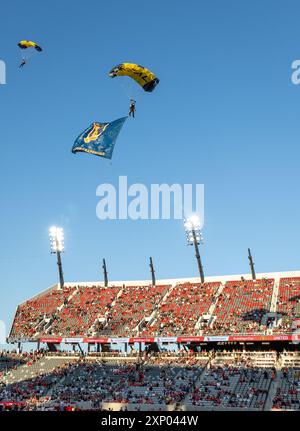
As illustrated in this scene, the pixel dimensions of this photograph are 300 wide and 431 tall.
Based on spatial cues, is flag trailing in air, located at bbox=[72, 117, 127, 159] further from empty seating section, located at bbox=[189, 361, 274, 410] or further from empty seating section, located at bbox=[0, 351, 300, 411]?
empty seating section, located at bbox=[189, 361, 274, 410]

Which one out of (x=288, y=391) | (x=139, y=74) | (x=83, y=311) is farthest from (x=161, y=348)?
Answer: (x=139, y=74)

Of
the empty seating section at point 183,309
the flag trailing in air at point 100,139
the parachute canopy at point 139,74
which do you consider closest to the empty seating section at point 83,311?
the empty seating section at point 183,309

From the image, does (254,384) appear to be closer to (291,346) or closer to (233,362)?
(233,362)

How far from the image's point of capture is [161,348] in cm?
5678

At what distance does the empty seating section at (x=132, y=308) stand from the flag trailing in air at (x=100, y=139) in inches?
1116

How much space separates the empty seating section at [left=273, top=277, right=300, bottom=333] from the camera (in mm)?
51094

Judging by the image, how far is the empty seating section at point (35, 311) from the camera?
65.1 m

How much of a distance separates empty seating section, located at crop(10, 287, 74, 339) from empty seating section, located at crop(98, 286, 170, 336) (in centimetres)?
963

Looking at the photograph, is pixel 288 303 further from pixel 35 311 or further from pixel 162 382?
pixel 35 311

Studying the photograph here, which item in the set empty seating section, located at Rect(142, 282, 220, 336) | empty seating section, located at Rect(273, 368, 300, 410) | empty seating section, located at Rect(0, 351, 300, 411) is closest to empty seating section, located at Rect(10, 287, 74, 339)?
empty seating section, located at Rect(0, 351, 300, 411)

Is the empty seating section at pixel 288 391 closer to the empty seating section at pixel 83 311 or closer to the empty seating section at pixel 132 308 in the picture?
the empty seating section at pixel 132 308

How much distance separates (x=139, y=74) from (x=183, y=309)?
33.8m
